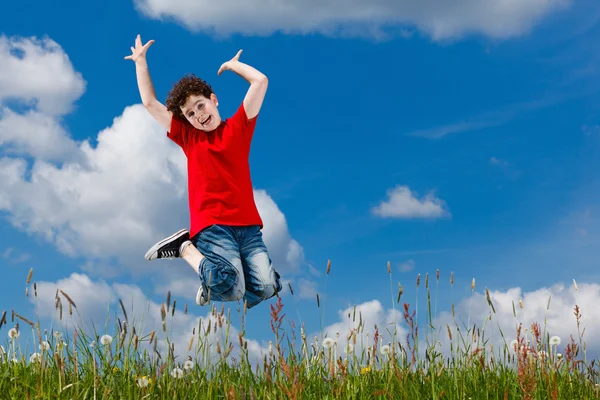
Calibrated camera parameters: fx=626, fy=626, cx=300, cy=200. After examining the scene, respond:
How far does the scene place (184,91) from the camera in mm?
7199

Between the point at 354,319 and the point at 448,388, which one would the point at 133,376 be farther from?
the point at 448,388

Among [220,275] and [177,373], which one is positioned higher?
[220,275]

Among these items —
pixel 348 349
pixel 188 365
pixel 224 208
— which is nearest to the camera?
pixel 188 365

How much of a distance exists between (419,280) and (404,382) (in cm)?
77

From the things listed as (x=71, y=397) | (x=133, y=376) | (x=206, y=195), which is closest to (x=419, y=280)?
(x=133, y=376)

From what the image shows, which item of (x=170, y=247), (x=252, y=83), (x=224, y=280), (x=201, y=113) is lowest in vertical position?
(x=224, y=280)

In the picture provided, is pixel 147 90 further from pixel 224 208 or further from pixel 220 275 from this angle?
pixel 220 275

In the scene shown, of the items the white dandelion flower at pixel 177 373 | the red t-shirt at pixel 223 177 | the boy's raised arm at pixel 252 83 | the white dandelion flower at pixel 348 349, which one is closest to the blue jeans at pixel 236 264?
the red t-shirt at pixel 223 177

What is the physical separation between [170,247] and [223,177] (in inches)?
39.2

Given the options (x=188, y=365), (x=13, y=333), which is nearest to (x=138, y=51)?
(x=13, y=333)

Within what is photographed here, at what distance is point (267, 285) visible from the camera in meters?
6.75

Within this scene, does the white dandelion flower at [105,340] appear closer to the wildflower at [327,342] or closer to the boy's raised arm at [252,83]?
the wildflower at [327,342]

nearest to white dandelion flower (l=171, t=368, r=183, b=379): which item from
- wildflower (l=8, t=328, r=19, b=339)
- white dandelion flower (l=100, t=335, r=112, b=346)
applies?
white dandelion flower (l=100, t=335, r=112, b=346)

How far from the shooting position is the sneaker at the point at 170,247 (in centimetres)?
695
